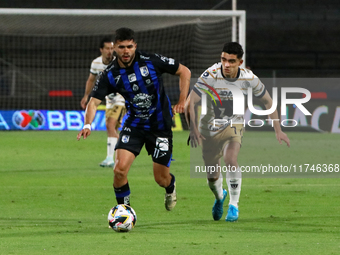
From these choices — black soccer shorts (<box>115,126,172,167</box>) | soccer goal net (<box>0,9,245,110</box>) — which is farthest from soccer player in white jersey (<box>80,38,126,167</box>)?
black soccer shorts (<box>115,126,172,167</box>)

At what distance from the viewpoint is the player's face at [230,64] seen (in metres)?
6.36

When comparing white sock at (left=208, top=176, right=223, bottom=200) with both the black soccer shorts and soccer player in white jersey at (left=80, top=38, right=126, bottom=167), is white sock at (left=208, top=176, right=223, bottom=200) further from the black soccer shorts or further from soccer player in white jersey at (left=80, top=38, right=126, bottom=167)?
soccer player in white jersey at (left=80, top=38, right=126, bottom=167)

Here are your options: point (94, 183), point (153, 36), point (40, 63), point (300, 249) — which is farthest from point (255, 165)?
point (40, 63)

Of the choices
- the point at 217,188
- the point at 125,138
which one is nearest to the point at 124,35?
the point at 125,138

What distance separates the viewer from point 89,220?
248 inches

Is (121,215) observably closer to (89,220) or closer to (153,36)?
(89,220)

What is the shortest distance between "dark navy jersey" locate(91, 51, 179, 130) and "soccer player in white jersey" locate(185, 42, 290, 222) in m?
0.29

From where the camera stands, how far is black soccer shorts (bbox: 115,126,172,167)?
6289 mm

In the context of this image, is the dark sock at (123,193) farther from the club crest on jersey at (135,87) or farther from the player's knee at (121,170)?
the club crest on jersey at (135,87)

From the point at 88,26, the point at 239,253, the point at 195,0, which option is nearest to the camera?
the point at 239,253

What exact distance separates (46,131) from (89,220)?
12.9 metres

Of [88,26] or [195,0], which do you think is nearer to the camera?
[88,26]

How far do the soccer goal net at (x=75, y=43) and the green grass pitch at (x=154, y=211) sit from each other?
320cm

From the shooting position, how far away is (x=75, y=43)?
24859 millimetres
